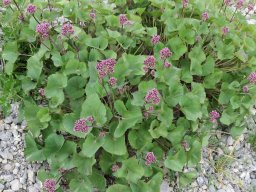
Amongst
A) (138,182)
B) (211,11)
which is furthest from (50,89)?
(211,11)

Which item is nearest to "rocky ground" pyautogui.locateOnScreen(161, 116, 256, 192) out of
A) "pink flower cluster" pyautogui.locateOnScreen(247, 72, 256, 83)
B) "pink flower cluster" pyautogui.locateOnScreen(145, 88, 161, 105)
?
"pink flower cluster" pyautogui.locateOnScreen(247, 72, 256, 83)

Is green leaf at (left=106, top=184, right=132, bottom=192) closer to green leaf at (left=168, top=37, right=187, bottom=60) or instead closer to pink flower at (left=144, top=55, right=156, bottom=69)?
pink flower at (left=144, top=55, right=156, bottom=69)

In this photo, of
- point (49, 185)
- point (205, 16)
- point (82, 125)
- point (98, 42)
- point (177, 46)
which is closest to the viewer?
point (82, 125)

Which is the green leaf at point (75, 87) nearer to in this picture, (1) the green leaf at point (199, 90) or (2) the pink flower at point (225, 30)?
(1) the green leaf at point (199, 90)

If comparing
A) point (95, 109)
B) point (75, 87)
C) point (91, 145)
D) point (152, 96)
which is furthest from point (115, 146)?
point (75, 87)

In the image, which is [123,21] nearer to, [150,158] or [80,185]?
[150,158]

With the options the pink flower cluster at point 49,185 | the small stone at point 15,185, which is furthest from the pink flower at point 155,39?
the small stone at point 15,185
